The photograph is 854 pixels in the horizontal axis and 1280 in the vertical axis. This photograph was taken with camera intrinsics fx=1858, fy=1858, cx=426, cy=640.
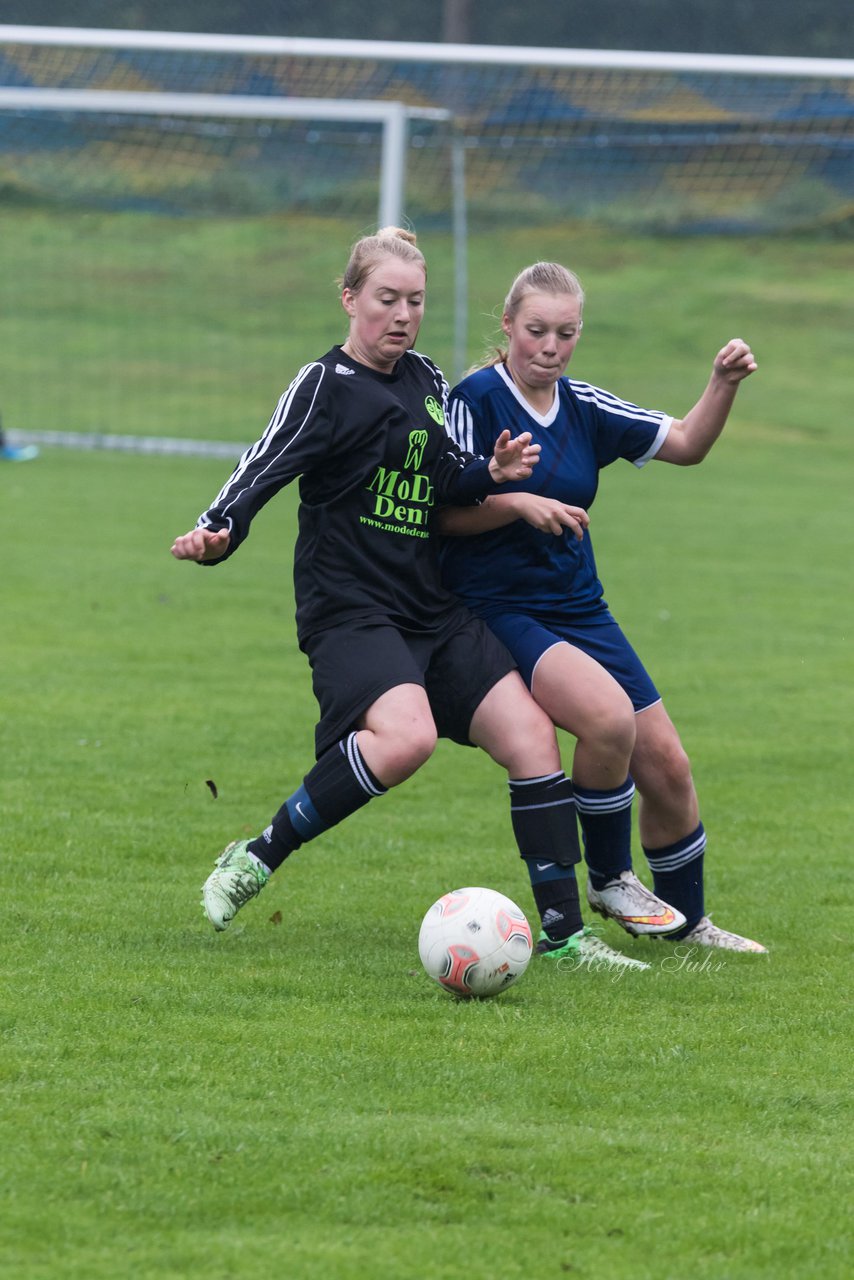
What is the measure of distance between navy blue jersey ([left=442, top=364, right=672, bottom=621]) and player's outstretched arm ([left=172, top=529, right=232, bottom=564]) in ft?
2.70

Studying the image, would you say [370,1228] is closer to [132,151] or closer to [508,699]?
[508,699]

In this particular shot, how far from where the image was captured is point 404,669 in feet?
16.3

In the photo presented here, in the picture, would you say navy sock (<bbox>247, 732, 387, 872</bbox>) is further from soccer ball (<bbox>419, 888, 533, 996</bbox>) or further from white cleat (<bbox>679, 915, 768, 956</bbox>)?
white cleat (<bbox>679, 915, 768, 956</bbox>)

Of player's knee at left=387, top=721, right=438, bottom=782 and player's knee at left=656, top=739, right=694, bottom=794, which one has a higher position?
player's knee at left=387, top=721, right=438, bottom=782

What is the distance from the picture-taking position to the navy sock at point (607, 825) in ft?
17.3

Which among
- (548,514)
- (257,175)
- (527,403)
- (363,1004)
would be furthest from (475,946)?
(257,175)

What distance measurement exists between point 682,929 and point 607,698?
0.85 meters

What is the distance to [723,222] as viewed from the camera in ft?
105

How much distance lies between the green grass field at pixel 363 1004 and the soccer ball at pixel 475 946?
0.22 feet

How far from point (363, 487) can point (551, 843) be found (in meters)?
1.09

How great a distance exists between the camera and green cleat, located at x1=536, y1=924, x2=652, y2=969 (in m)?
5.00

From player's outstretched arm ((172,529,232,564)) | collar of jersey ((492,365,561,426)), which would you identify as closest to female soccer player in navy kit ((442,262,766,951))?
collar of jersey ((492,365,561,426))

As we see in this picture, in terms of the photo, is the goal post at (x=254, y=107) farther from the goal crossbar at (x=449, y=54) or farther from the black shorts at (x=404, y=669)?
the black shorts at (x=404, y=669)

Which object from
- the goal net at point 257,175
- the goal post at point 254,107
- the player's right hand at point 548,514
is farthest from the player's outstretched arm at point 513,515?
the goal post at point 254,107
